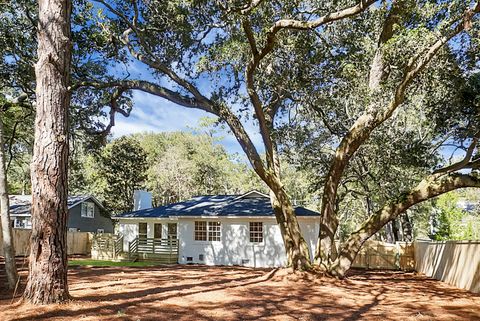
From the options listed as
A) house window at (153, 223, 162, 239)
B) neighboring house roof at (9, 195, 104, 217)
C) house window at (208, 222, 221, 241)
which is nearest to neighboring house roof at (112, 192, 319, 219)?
house window at (208, 222, 221, 241)

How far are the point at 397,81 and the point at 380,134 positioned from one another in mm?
5325

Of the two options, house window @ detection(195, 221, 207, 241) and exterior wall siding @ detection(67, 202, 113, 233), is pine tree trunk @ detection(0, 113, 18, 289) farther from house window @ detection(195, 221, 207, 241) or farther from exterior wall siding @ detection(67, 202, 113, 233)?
exterior wall siding @ detection(67, 202, 113, 233)

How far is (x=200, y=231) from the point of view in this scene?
19.0m

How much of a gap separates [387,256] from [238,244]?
741 centimetres

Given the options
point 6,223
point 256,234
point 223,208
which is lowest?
point 256,234

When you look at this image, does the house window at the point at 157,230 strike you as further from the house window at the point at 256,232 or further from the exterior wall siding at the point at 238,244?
the house window at the point at 256,232

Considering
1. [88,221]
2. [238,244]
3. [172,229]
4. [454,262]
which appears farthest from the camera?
[88,221]

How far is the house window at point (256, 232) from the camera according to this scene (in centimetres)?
1784

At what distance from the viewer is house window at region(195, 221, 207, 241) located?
18.9 meters

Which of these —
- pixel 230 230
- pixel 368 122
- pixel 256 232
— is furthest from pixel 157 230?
pixel 368 122

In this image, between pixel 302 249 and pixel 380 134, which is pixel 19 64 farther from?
pixel 380 134

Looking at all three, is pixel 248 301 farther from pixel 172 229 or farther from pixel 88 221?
pixel 88 221

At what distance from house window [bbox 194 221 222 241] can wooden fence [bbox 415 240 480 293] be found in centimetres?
917

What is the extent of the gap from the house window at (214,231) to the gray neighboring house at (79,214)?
12660 mm
